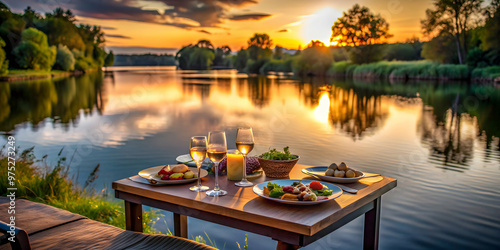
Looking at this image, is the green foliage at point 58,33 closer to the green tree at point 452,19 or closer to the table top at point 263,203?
the green tree at point 452,19

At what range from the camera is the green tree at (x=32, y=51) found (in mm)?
46625

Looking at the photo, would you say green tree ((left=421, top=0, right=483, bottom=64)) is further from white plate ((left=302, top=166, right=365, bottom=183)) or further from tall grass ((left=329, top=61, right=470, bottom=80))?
white plate ((left=302, top=166, right=365, bottom=183))

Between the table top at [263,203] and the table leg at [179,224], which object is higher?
the table top at [263,203]

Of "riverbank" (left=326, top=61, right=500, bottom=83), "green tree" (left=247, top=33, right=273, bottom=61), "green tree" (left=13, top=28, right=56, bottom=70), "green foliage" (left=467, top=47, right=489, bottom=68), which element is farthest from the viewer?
"green tree" (left=247, top=33, right=273, bottom=61)

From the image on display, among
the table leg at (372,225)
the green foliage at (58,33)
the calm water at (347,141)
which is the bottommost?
the calm water at (347,141)

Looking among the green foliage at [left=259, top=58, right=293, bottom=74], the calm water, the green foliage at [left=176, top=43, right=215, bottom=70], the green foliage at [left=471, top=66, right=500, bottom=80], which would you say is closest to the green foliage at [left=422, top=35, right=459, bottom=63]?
the green foliage at [left=471, top=66, right=500, bottom=80]

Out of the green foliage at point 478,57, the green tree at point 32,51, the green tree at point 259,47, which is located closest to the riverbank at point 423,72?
the green foliage at point 478,57

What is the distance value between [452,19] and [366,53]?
1490 centimetres

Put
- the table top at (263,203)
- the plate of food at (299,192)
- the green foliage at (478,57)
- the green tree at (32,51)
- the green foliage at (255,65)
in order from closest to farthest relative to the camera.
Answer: the table top at (263,203) < the plate of food at (299,192) < the green foliage at (478,57) < the green tree at (32,51) < the green foliage at (255,65)

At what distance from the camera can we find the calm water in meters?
5.23

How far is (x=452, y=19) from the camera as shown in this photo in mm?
37688

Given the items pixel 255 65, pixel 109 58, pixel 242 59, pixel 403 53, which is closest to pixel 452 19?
pixel 403 53

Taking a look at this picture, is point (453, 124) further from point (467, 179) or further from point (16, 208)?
point (16, 208)

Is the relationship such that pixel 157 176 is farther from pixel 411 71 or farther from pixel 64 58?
pixel 64 58
